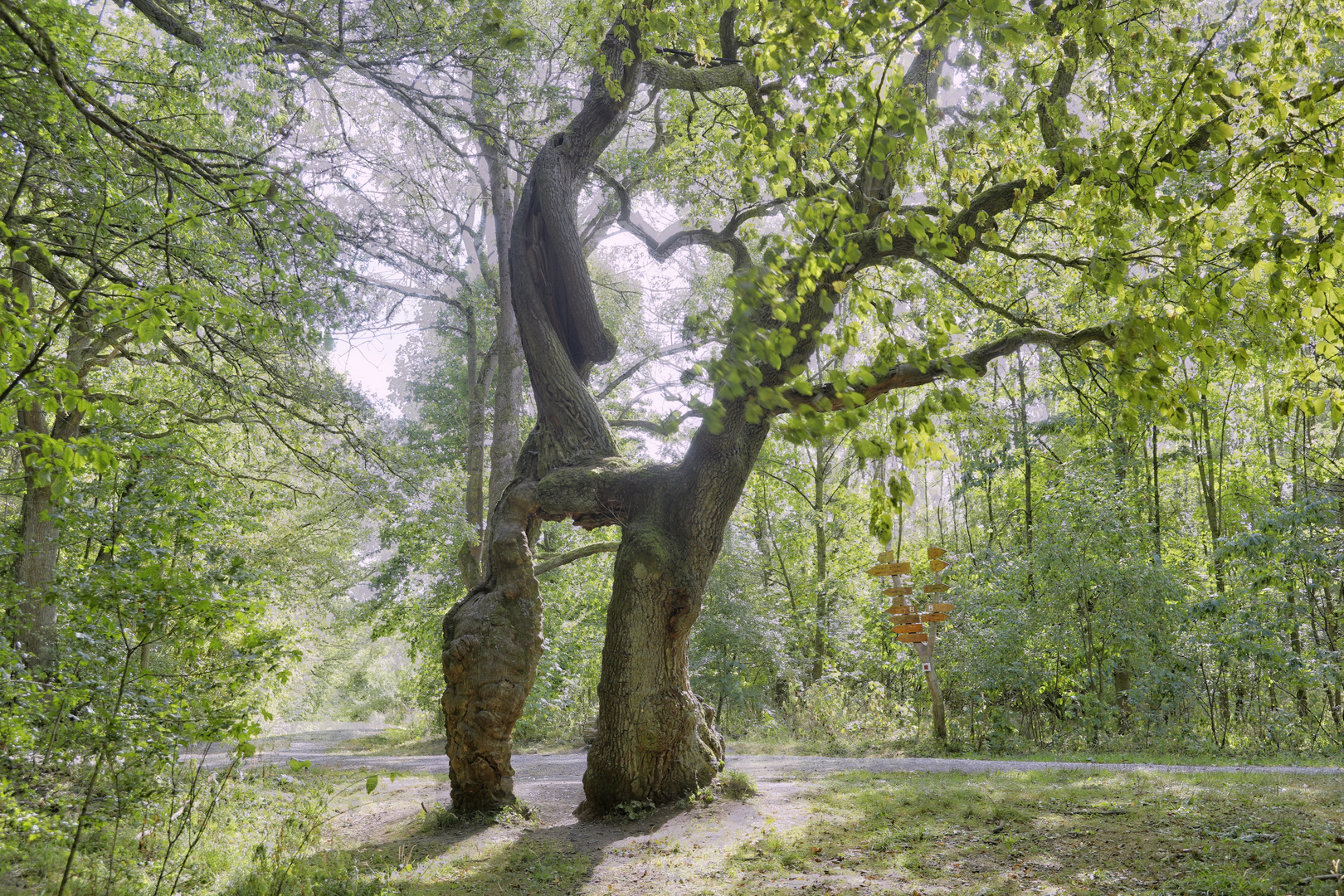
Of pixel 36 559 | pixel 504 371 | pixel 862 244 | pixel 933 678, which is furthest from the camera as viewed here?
pixel 504 371

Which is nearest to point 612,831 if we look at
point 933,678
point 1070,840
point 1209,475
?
point 1070,840

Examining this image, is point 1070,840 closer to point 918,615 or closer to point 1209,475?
point 918,615

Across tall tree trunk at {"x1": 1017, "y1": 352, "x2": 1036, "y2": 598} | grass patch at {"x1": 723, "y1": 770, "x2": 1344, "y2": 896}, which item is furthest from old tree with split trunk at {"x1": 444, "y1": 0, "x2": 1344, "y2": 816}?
tall tree trunk at {"x1": 1017, "y1": 352, "x2": 1036, "y2": 598}

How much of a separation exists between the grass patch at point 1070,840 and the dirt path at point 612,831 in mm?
270

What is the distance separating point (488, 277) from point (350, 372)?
11.2 feet

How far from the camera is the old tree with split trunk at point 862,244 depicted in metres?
2.94

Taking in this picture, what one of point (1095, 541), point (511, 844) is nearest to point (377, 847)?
point (511, 844)

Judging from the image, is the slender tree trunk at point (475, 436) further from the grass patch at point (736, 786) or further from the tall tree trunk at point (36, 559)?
the grass patch at point (736, 786)

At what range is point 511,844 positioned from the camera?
18.5 feet

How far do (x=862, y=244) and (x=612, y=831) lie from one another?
497 cm

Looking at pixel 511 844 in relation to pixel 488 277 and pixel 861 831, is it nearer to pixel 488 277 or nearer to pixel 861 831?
pixel 861 831

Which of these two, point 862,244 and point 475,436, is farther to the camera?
point 475,436

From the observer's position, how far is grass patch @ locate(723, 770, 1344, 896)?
431 centimetres

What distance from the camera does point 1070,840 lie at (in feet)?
17.0
